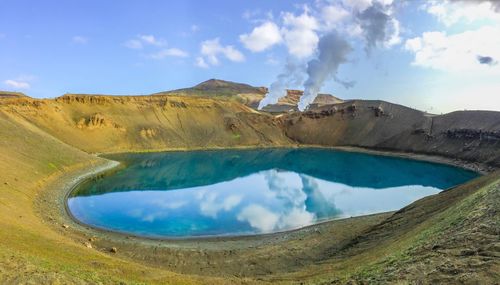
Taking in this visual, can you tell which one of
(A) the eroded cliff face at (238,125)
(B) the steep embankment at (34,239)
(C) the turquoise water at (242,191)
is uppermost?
(A) the eroded cliff face at (238,125)

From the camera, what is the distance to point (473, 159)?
75000 mm

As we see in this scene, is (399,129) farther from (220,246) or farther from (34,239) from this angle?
(34,239)

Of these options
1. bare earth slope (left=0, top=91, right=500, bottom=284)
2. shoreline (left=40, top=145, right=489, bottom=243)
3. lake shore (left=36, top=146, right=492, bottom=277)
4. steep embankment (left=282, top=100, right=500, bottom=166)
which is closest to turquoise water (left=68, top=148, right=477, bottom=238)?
shoreline (left=40, top=145, right=489, bottom=243)

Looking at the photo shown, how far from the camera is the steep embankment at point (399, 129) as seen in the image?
79750 mm

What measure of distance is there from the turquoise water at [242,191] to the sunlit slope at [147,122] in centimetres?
1167

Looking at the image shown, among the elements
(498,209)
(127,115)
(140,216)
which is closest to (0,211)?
(140,216)

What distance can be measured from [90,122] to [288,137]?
56182 mm

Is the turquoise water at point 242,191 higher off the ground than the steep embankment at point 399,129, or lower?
lower

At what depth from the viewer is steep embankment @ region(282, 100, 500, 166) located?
7975 cm

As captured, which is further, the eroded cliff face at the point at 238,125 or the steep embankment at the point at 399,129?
the eroded cliff face at the point at 238,125

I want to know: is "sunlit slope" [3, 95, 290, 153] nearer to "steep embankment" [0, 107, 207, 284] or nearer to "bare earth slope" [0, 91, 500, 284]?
"bare earth slope" [0, 91, 500, 284]

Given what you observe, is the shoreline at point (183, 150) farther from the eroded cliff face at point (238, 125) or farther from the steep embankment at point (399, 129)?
the eroded cliff face at point (238, 125)

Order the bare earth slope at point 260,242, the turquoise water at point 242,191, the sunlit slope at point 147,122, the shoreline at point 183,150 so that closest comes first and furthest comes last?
the bare earth slope at point 260,242, the shoreline at point 183,150, the turquoise water at point 242,191, the sunlit slope at point 147,122

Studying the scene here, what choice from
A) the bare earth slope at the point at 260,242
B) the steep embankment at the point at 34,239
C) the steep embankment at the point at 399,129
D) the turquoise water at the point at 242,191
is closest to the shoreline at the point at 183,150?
the bare earth slope at the point at 260,242
